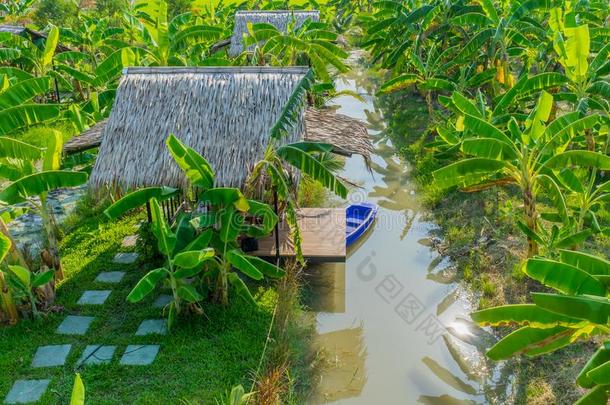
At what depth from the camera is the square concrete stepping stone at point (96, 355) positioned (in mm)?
6176

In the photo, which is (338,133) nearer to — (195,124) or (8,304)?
(195,124)

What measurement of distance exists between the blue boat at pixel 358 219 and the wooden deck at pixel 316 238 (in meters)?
0.43

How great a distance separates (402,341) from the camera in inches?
274

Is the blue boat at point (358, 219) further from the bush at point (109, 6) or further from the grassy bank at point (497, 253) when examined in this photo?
the bush at point (109, 6)

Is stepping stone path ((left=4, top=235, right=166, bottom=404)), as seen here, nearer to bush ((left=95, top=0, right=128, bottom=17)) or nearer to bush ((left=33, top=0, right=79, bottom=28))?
bush ((left=33, top=0, right=79, bottom=28))

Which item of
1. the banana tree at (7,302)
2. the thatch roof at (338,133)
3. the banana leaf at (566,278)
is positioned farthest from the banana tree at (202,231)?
the banana leaf at (566,278)

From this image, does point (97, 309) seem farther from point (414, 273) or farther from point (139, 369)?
point (414, 273)

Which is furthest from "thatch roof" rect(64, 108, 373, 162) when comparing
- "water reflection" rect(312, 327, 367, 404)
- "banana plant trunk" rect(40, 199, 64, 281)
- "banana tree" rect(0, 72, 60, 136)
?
"water reflection" rect(312, 327, 367, 404)

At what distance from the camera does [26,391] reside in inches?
228

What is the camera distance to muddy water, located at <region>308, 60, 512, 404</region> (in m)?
Answer: 6.17

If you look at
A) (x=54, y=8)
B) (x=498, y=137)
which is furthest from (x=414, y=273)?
(x=54, y=8)

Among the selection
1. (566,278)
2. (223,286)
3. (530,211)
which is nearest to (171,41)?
(223,286)

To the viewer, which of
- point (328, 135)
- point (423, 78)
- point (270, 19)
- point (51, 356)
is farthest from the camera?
point (270, 19)

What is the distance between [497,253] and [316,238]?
270cm
